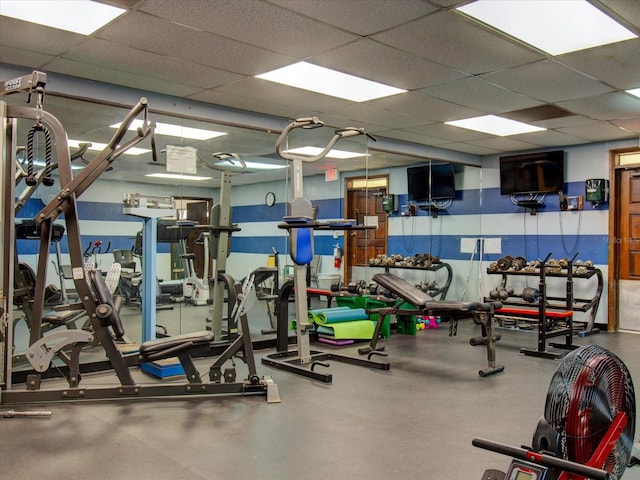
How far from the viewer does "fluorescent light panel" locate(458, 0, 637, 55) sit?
3273 millimetres

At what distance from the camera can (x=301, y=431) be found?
337 cm

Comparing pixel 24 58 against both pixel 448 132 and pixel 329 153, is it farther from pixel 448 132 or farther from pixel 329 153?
pixel 448 132

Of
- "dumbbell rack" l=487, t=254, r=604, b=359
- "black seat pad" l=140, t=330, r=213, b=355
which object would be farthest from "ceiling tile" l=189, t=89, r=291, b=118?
"dumbbell rack" l=487, t=254, r=604, b=359

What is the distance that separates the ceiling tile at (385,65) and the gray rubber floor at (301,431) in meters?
2.60

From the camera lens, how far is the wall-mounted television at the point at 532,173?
7941 mm

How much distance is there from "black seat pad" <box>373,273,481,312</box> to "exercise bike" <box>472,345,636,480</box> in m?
2.91

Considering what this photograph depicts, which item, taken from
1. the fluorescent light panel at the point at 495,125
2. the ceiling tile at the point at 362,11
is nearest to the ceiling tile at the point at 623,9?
the ceiling tile at the point at 362,11

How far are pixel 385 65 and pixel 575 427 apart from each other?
3317 millimetres

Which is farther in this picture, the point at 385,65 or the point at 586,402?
the point at 385,65

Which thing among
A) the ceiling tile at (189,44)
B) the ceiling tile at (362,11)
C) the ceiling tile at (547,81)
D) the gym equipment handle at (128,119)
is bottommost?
the gym equipment handle at (128,119)

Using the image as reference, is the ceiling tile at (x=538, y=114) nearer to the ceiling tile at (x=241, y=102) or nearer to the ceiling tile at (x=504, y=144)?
the ceiling tile at (x=504, y=144)

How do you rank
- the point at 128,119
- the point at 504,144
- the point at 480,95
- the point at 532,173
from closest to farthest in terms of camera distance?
the point at 128,119 < the point at 480,95 < the point at 504,144 < the point at 532,173

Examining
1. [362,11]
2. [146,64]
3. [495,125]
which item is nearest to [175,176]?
[146,64]

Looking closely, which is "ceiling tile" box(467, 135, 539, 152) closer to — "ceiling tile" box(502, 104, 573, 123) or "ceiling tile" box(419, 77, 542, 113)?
"ceiling tile" box(502, 104, 573, 123)
